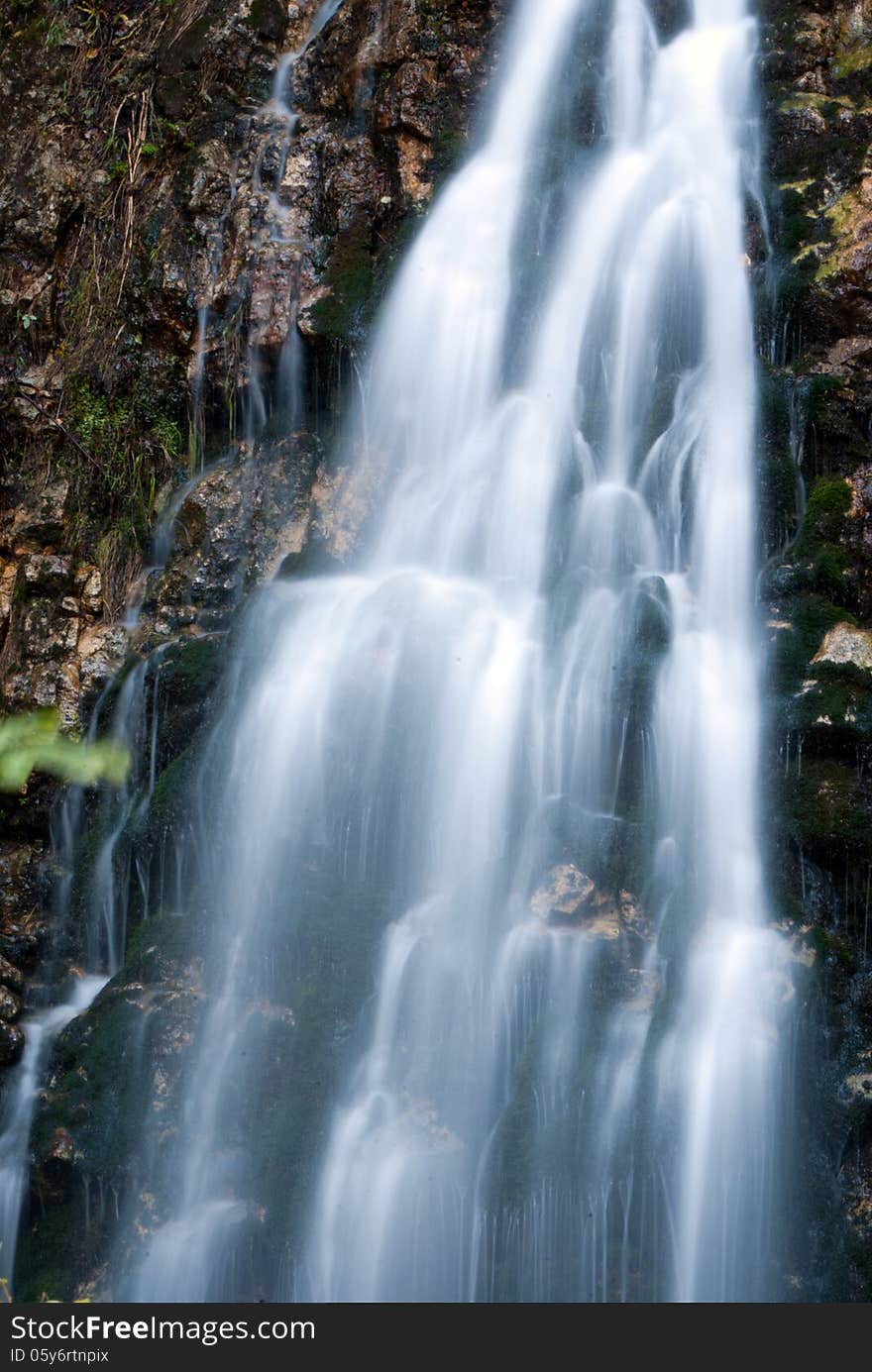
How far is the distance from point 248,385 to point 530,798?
4.44 metres

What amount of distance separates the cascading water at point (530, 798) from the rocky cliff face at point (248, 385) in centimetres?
30

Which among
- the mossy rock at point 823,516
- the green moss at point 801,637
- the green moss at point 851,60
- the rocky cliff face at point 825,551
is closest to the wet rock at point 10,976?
the rocky cliff face at point 825,551

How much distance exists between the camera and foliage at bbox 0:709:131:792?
28.0 ft

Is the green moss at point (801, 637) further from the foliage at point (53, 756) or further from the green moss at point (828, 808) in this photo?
the foliage at point (53, 756)

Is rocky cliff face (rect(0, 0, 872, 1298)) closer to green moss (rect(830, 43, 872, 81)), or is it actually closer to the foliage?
green moss (rect(830, 43, 872, 81))

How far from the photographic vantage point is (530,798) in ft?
24.4

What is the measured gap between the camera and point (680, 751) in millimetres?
7352

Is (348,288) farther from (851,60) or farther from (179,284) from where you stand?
(851,60)

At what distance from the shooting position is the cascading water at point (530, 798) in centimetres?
645

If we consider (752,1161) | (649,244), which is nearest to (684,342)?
(649,244)

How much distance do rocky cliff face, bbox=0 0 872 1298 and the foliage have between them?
0.22 meters

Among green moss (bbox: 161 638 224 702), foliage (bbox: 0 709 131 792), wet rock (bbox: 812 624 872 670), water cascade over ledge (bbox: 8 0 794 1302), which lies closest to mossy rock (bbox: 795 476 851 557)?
water cascade over ledge (bbox: 8 0 794 1302)

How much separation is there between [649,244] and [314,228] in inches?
112
